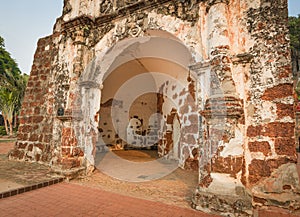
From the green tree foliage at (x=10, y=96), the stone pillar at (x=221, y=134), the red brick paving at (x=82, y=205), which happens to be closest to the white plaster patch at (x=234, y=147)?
the stone pillar at (x=221, y=134)

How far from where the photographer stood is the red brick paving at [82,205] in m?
2.27

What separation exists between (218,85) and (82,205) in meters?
2.42

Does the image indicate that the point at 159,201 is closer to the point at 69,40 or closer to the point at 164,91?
the point at 69,40

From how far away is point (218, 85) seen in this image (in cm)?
252

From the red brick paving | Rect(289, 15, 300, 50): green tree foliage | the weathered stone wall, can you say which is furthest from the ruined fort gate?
Rect(289, 15, 300, 50): green tree foliage

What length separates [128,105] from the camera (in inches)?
355

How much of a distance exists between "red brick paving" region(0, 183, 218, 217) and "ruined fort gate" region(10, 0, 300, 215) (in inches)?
19.8

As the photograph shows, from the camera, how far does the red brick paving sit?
227 centimetres

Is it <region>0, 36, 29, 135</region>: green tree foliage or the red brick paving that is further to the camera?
<region>0, 36, 29, 135</region>: green tree foliage

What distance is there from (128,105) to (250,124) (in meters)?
6.93

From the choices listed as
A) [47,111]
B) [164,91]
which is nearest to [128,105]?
[164,91]

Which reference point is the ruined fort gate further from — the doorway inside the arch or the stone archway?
the doorway inside the arch

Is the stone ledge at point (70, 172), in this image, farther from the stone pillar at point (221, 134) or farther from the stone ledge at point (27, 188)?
the stone pillar at point (221, 134)

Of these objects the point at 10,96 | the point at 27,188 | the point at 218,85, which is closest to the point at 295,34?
the point at 218,85
